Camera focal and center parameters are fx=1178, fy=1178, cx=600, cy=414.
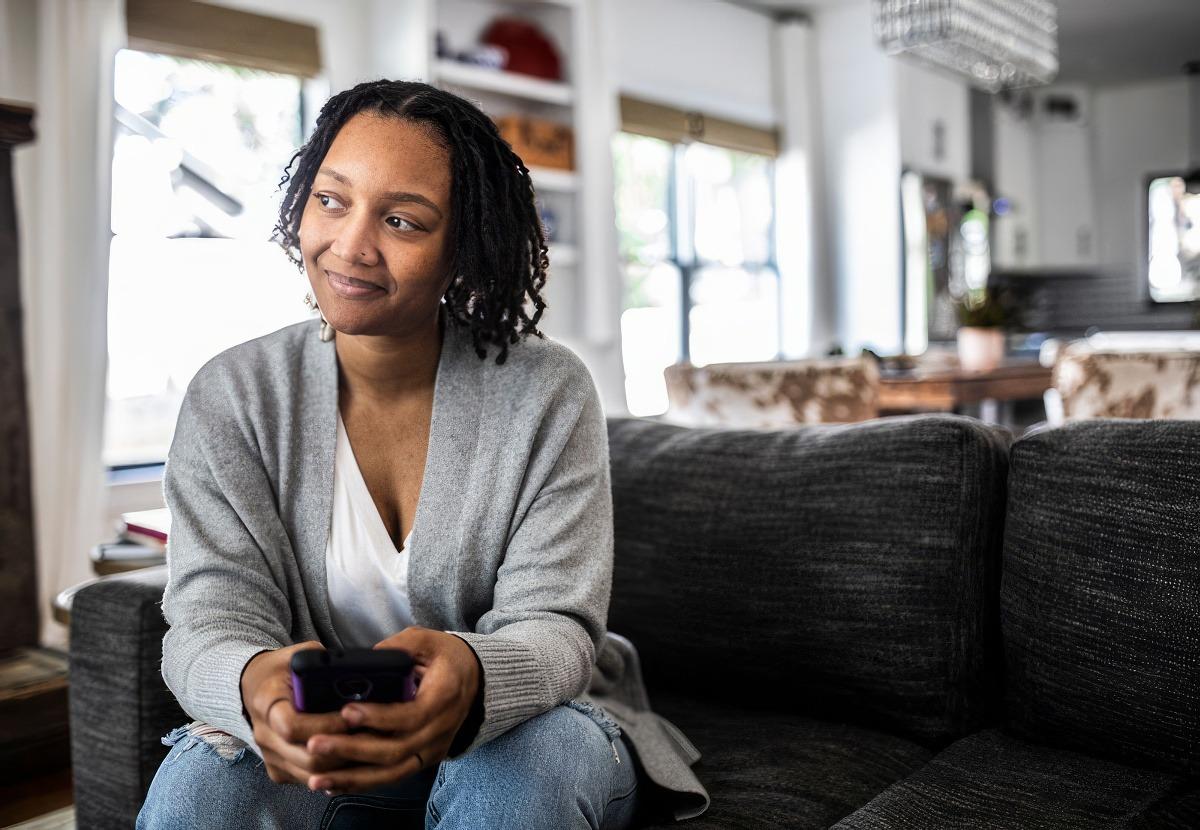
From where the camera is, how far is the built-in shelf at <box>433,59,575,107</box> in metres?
4.60

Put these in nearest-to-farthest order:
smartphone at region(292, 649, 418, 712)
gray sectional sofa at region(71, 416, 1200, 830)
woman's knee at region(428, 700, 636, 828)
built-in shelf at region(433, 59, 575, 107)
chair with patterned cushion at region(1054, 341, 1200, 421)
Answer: smartphone at region(292, 649, 418, 712) → woman's knee at region(428, 700, 636, 828) → gray sectional sofa at region(71, 416, 1200, 830) → chair with patterned cushion at region(1054, 341, 1200, 421) → built-in shelf at region(433, 59, 575, 107)

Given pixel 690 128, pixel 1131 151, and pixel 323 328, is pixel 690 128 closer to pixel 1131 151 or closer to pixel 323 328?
pixel 1131 151

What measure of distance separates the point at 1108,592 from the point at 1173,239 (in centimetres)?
769

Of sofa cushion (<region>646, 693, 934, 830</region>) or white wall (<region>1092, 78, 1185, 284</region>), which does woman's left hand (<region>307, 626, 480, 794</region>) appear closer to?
sofa cushion (<region>646, 693, 934, 830</region>)

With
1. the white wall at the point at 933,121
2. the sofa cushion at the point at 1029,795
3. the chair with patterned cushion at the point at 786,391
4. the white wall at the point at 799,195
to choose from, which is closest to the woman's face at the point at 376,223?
the sofa cushion at the point at 1029,795

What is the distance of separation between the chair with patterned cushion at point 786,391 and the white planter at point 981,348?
58.9 inches

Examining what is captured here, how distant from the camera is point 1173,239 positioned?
8109 mm

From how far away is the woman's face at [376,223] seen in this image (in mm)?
1202

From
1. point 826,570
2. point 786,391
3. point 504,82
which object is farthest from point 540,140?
point 826,570

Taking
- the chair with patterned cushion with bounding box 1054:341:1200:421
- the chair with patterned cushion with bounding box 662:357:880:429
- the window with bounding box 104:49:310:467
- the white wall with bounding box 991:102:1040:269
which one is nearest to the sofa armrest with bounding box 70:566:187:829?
the chair with patterned cushion with bounding box 662:357:880:429

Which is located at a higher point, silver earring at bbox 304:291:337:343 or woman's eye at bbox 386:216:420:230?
woman's eye at bbox 386:216:420:230

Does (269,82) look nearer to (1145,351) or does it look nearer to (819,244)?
(1145,351)

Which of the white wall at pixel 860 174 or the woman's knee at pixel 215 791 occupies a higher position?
the white wall at pixel 860 174

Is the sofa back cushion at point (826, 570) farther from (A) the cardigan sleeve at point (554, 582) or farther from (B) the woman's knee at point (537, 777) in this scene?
(B) the woman's knee at point (537, 777)
